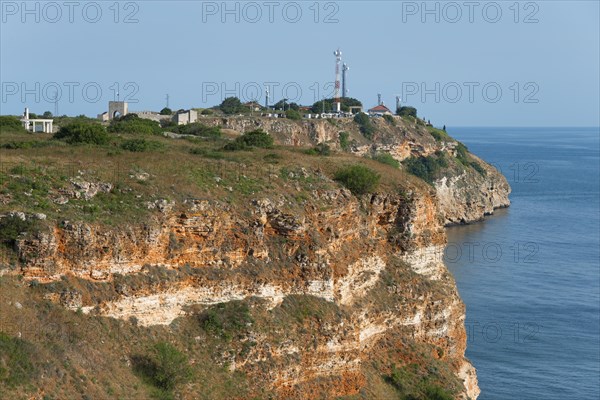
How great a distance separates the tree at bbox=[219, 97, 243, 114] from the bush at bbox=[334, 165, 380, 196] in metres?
76.5

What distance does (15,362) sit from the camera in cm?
2836

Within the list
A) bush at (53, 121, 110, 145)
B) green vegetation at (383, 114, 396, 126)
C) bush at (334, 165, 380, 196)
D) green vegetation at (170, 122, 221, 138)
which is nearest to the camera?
bush at (334, 165, 380, 196)

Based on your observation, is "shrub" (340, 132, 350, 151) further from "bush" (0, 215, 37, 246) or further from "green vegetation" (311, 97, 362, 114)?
"bush" (0, 215, 37, 246)

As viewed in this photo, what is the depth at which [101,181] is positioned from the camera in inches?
1484

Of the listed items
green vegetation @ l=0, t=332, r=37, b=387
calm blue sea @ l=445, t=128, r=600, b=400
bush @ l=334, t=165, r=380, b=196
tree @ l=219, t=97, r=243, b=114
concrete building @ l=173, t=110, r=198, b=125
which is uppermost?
tree @ l=219, t=97, r=243, b=114

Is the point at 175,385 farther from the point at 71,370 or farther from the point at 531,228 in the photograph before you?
the point at 531,228

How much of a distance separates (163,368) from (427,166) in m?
114

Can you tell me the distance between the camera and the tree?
122975 mm

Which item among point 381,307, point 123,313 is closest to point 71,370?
point 123,313

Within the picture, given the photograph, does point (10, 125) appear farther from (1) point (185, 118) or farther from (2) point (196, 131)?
(1) point (185, 118)

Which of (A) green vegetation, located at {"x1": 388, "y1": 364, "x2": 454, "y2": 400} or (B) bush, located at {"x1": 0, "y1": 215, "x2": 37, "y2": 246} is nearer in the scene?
(B) bush, located at {"x1": 0, "y1": 215, "x2": 37, "y2": 246}

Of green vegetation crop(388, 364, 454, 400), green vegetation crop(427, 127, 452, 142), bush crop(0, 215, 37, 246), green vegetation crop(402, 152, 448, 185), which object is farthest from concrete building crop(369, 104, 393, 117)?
bush crop(0, 215, 37, 246)

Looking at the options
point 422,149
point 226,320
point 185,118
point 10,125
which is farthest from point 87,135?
point 422,149

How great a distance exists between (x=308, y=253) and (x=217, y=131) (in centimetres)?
3457
